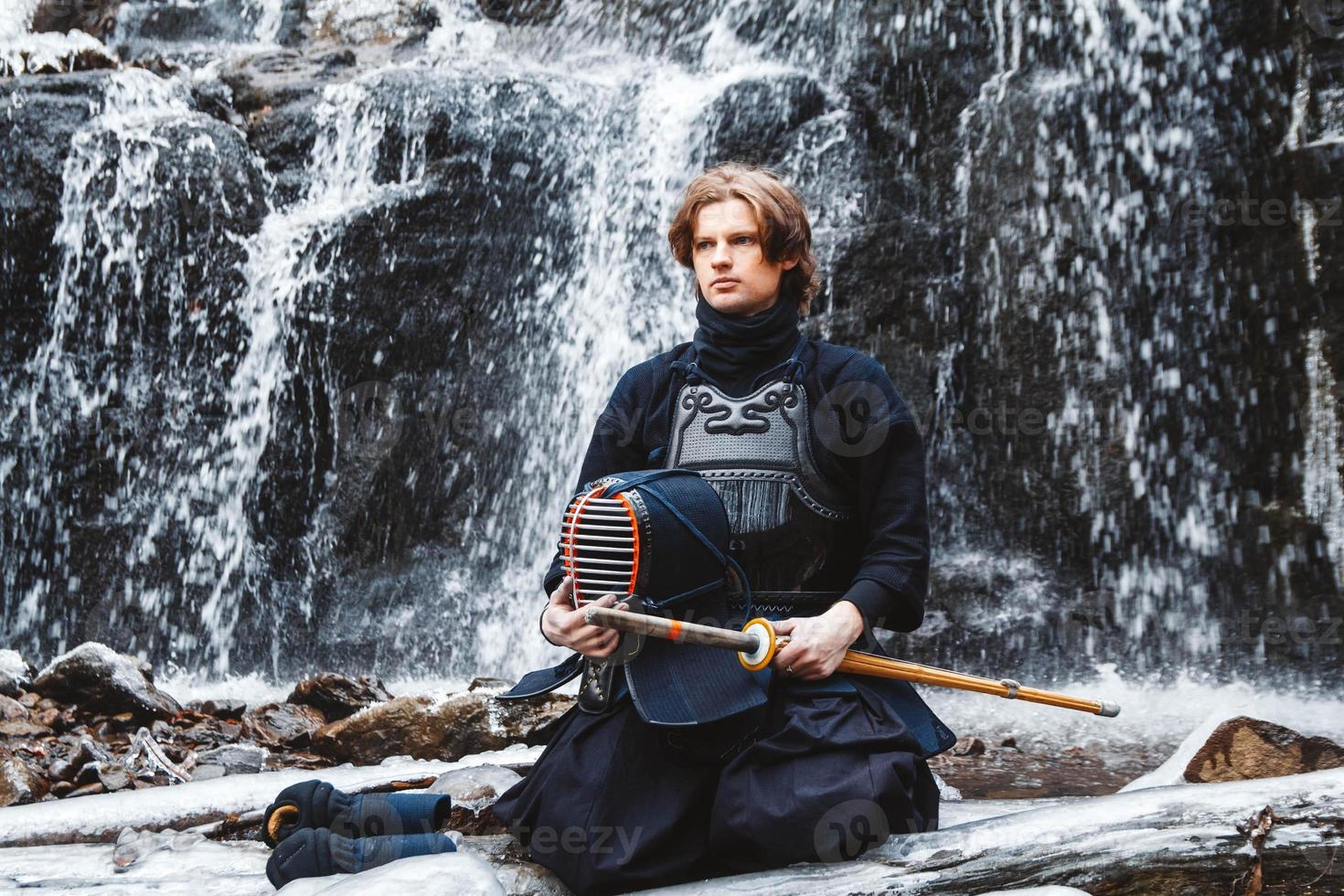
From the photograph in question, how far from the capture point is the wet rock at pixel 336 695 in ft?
18.4

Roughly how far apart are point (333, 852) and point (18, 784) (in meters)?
2.36

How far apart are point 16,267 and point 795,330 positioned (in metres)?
7.71

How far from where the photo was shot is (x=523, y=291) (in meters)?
8.09

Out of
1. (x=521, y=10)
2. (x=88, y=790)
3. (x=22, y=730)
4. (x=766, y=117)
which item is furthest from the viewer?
(x=521, y=10)

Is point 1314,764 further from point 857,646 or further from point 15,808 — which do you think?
point 15,808

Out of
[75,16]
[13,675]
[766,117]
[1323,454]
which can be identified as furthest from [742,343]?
[75,16]

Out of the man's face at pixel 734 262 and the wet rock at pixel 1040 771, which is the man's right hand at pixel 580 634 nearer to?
the man's face at pixel 734 262

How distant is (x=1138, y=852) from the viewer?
1.87 metres

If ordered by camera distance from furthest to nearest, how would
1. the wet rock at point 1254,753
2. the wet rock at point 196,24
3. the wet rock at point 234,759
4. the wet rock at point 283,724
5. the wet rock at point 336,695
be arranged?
the wet rock at point 196,24 < the wet rock at point 336,695 < the wet rock at point 283,724 < the wet rock at point 234,759 < the wet rock at point 1254,753

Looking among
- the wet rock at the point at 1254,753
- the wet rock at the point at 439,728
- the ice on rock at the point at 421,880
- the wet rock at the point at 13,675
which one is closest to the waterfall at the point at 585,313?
the wet rock at the point at 13,675

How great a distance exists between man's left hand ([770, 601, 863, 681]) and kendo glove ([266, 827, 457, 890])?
0.73 meters

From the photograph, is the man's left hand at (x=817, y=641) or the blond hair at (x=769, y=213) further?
the blond hair at (x=769, y=213)

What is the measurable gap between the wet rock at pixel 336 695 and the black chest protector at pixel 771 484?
3862 millimetres

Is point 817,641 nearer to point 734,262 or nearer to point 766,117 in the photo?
point 734,262
